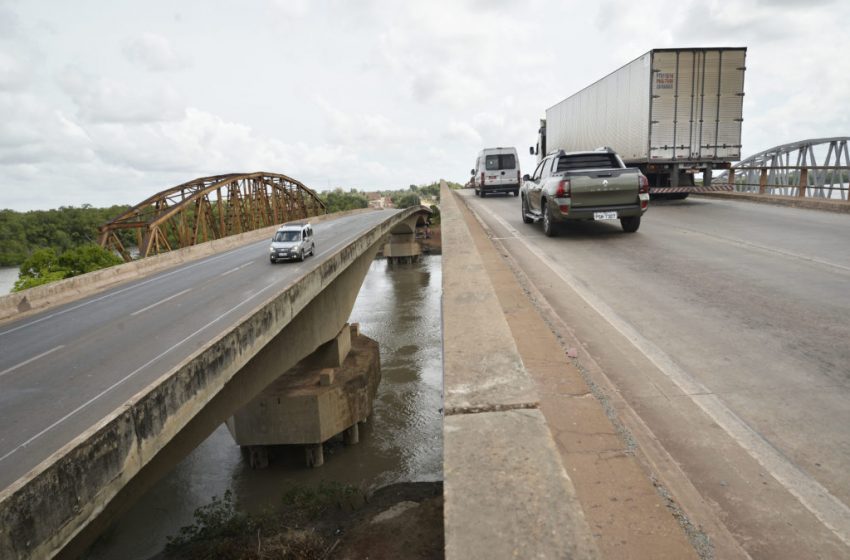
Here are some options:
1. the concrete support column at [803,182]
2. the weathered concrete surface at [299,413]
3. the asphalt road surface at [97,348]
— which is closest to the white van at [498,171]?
the concrete support column at [803,182]

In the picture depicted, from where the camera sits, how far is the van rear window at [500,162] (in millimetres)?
33731

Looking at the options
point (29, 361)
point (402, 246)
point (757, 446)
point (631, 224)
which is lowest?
point (402, 246)

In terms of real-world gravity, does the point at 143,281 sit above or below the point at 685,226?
below

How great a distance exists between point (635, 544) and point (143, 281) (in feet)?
58.2

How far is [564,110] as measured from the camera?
98.1 ft

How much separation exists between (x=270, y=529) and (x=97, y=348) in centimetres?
477

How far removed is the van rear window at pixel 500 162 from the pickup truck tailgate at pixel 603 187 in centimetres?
2277

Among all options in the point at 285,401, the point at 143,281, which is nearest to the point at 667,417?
the point at 285,401

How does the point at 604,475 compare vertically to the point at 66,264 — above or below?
above

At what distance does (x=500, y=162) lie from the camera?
33812mm

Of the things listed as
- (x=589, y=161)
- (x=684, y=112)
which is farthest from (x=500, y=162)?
(x=589, y=161)

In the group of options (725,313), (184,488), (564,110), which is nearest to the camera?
(725,313)

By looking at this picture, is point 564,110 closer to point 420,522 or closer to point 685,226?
point 685,226

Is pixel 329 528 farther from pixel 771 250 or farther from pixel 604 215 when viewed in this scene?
pixel 771 250
